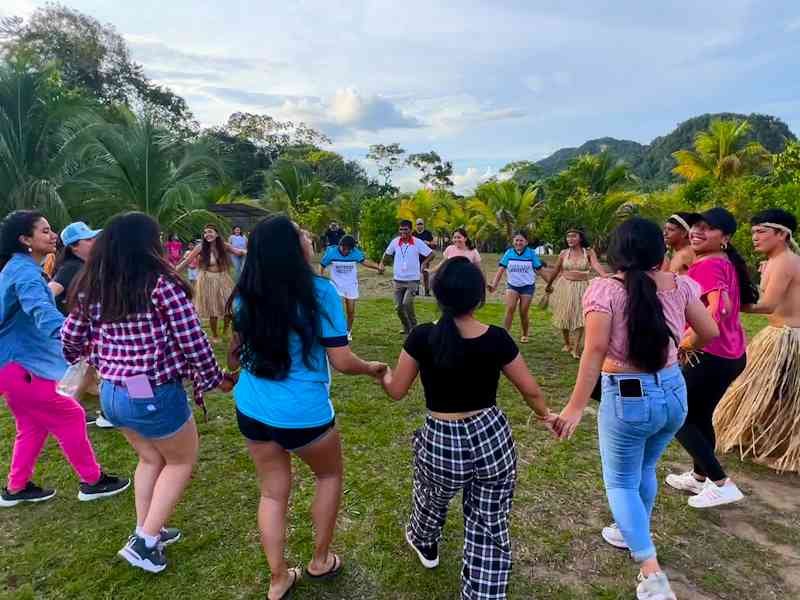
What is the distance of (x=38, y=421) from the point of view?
10.2 ft

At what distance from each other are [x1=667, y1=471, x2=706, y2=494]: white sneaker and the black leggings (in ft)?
0.91

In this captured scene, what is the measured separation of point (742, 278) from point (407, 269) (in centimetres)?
456

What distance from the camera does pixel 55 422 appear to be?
121 inches

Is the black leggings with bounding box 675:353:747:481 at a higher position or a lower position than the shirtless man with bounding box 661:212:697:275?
lower

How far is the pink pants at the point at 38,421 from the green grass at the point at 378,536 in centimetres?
22

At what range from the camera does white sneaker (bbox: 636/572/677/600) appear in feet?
7.58

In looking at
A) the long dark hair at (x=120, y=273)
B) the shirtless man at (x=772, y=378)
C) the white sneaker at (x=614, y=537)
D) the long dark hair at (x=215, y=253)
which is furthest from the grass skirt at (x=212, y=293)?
the shirtless man at (x=772, y=378)

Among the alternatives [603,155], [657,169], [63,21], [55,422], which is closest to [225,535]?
[55,422]

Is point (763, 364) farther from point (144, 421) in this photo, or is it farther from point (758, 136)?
point (758, 136)

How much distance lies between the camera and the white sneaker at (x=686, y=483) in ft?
10.9

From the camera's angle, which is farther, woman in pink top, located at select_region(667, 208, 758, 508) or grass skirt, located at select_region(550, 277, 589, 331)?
grass skirt, located at select_region(550, 277, 589, 331)

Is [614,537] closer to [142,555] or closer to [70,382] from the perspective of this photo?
[142,555]

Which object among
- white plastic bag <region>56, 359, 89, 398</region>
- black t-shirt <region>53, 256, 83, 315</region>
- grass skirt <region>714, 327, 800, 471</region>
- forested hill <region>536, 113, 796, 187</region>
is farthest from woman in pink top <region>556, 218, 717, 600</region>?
forested hill <region>536, 113, 796, 187</region>

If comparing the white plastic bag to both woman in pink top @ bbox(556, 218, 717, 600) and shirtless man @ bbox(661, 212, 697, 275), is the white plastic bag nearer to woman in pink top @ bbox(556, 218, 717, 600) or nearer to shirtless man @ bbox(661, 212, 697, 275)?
woman in pink top @ bbox(556, 218, 717, 600)
